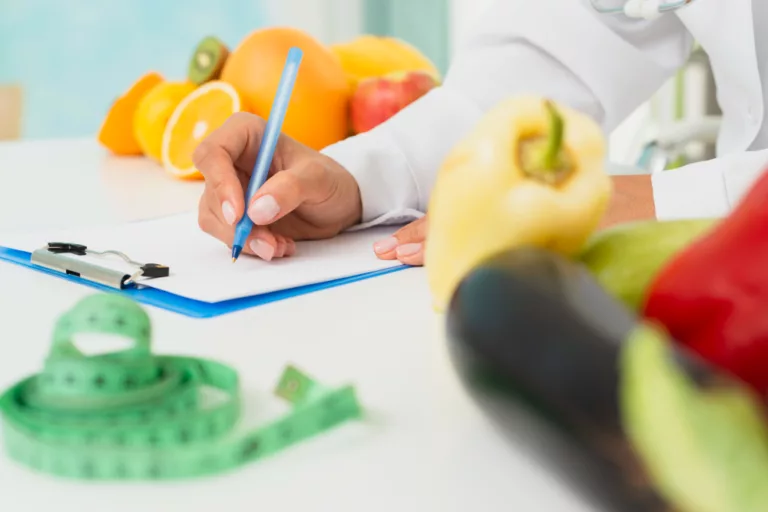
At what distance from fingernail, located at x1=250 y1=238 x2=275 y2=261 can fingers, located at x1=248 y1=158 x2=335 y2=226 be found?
0.02m

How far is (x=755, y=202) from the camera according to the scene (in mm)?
314

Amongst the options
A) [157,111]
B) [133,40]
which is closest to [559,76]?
[157,111]

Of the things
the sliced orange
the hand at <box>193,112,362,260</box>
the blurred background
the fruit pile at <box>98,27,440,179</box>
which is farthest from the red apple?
the blurred background

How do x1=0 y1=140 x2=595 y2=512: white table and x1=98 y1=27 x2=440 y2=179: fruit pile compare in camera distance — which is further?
x1=98 y1=27 x2=440 y2=179: fruit pile

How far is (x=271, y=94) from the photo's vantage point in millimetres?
1092

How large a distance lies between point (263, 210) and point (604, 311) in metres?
0.46

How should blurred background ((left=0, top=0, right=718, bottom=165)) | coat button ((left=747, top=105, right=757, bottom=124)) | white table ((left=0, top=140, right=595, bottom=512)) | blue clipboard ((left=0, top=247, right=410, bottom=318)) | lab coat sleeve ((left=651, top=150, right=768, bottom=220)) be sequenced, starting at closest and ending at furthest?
1. white table ((left=0, top=140, right=595, bottom=512))
2. blue clipboard ((left=0, top=247, right=410, bottom=318))
3. lab coat sleeve ((left=651, top=150, right=768, bottom=220))
4. coat button ((left=747, top=105, right=757, bottom=124))
5. blurred background ((left=0, top=0, right=718, bottom=165))

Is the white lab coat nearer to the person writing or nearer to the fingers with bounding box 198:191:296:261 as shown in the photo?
the person writing

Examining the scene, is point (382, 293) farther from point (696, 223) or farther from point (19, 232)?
point (19, 232)

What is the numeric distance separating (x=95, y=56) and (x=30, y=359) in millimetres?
2422

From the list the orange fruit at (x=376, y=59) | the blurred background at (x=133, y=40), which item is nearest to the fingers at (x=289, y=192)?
the orange fruit at (x=376, y=59)

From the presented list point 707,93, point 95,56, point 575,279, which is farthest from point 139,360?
point 95,56

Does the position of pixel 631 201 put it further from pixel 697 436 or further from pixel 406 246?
pixel 697 436

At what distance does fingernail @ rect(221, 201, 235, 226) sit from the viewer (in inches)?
27.9
